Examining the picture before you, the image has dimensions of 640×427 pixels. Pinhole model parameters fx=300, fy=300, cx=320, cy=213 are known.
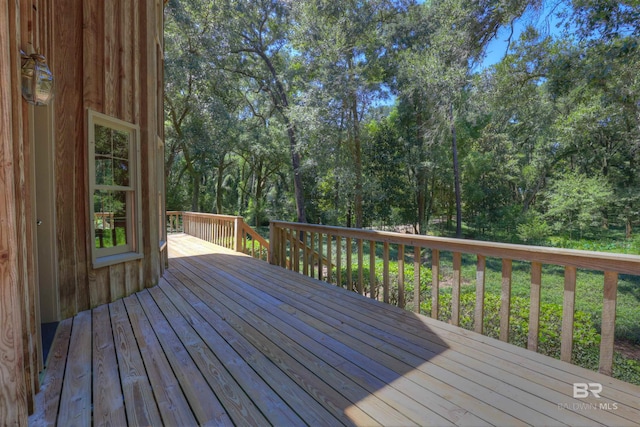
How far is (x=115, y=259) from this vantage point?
3209 millimetres

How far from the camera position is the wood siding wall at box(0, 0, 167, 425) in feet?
4.11

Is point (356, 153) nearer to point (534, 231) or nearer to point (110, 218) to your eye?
point (110, 218)

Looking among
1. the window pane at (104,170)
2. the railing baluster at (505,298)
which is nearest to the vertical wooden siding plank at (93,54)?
the window pane at (104,170)

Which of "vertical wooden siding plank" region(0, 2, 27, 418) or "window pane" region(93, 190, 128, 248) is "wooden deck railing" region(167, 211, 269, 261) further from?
"vertical wooden siding plank" region(0, 2, 27, 418)

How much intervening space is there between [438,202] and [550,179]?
19.6 ft

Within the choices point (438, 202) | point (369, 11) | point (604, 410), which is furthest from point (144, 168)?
point (438, 202)

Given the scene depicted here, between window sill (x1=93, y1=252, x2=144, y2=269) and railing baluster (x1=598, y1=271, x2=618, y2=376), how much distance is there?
13.4 feet

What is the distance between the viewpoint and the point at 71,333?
246cm

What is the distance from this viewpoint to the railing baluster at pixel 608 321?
1.76 m

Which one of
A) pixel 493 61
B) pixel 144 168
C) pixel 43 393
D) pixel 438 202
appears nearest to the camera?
pixel 43 393

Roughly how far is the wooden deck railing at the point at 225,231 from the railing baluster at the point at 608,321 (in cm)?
531

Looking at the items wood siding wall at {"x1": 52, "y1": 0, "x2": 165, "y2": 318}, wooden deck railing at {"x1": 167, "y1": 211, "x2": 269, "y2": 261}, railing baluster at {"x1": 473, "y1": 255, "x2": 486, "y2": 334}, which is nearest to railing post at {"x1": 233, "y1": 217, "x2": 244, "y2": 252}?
wooden deck railing at {"x1": 167, "y1": 211, "x2": 269, "y2": 261}

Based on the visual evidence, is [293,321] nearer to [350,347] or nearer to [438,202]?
[350,347]

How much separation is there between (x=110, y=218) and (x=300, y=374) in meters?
2.79
